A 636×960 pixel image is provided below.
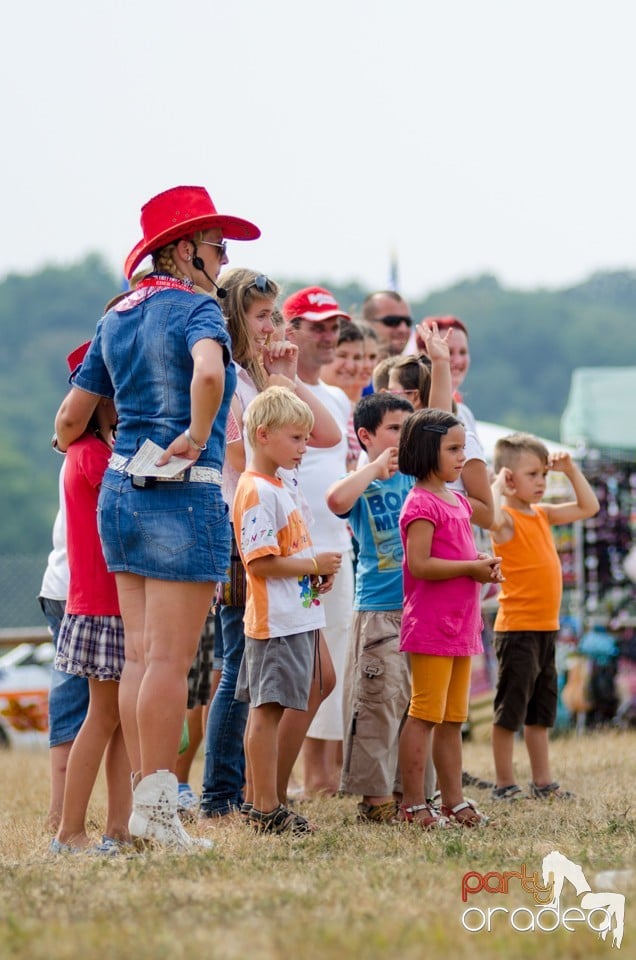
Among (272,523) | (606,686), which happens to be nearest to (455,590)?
(272,523)

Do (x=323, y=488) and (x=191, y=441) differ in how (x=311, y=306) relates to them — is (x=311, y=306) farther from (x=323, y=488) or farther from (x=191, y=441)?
(x=191, y=441)

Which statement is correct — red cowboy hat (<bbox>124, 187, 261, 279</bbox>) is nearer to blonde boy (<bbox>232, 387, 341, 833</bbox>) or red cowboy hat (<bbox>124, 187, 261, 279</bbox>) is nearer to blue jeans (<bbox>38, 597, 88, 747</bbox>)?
blonde boy (<bbox>232, 387, 341, 833</bbox>)

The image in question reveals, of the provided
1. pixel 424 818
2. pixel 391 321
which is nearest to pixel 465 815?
pixel 424 818

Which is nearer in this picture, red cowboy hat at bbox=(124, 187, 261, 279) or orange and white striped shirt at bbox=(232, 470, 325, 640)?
red cowboy hat at bbox=(124, 187, 261, 279)

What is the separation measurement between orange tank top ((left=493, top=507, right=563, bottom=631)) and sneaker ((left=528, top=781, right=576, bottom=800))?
68 centimetres

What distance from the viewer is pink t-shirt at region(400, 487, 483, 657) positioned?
15.7 ft

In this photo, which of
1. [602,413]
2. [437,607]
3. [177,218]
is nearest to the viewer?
[177,218]

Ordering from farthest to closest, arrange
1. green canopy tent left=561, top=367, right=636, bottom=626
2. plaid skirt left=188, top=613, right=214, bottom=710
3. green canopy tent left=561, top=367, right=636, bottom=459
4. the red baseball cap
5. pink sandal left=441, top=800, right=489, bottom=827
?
green canopy tent left=561, top=367, right=636, bottom=459
green canopy tent left=561, top=367, right=636, bottom=626
the red baseball cap
plaid skirt left=188, top=613, right=214, bottom=710
pink sandal left=441, top=800, right=489, bottom=827

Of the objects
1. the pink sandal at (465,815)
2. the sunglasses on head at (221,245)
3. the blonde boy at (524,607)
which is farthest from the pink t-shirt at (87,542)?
the blonde boy at (524,607)

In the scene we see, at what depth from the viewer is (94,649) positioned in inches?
171

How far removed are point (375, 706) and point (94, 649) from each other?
1.17 meters

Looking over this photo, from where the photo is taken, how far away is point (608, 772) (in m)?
6.59
